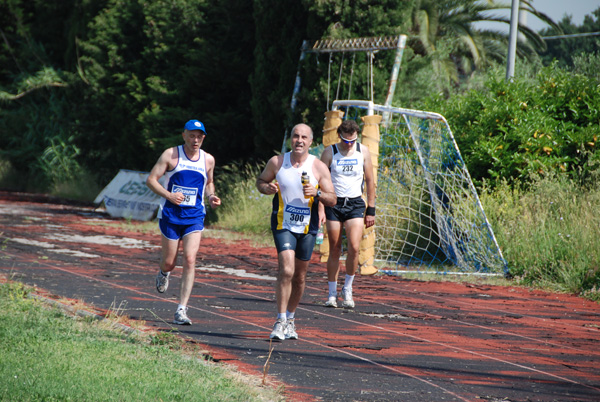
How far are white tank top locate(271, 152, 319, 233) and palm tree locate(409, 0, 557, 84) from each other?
773 inches

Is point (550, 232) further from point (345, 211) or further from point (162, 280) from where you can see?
point (162, 280)

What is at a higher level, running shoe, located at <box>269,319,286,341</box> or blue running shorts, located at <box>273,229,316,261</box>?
blue running shorts, located at <box>273,229,316,261</box>

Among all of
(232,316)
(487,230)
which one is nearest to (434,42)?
(487,230)

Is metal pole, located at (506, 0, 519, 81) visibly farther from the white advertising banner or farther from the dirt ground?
the white advertising banner

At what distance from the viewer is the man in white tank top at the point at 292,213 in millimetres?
6707

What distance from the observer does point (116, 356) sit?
550cm

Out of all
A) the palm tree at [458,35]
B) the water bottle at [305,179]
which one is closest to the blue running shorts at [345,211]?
the water bottle at [305,179]

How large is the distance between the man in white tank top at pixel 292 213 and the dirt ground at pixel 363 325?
17.0 inches

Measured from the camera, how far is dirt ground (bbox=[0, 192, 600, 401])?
18.5ft

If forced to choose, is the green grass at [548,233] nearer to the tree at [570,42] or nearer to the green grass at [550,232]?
the green grass at [550,232]

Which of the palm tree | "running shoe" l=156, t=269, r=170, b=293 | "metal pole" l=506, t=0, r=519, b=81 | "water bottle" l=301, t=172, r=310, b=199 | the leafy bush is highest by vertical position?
the palm tree

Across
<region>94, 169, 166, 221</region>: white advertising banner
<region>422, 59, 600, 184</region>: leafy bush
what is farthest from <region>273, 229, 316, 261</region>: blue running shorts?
<region>94, 169, 166, 221</region>: white advertising banner

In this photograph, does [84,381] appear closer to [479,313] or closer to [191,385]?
[191,385]

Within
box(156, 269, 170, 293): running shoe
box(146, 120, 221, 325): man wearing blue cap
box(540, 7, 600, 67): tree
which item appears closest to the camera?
box(146, 120, 221, 325): man wearing blue cap
